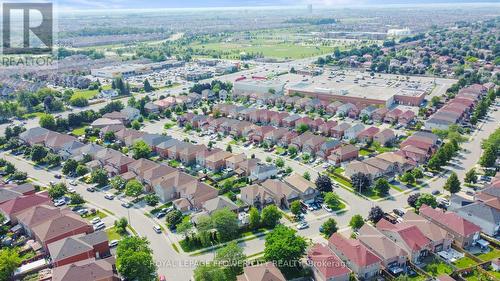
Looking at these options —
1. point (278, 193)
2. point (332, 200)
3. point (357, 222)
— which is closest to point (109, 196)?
point (278, 193)

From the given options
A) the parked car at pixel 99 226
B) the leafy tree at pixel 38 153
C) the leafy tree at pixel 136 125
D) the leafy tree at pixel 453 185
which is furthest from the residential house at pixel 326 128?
the leafy tree at pixel 38 153

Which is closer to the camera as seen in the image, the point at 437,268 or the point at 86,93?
the point at 437,268

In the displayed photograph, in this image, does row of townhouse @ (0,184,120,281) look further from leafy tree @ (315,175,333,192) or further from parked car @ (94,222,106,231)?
leafy tree @ (315,175,333,192)

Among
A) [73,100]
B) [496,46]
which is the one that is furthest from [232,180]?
[496,46]

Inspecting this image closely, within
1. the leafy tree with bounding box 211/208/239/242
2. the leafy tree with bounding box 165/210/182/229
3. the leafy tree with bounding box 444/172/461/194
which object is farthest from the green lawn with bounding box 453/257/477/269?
the leafy tree with bounding box 165/210/182/229

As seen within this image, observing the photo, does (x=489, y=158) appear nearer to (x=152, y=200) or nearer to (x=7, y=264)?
(x=152, y=200)

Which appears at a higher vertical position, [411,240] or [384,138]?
[384,138]

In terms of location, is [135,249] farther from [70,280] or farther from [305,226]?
[305,226]
